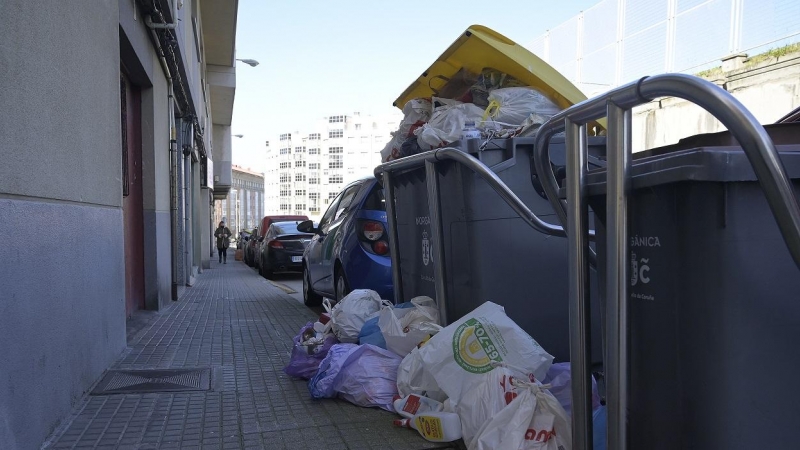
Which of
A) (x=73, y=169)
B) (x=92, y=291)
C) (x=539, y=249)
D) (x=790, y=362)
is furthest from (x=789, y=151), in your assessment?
(x=92, y=291)

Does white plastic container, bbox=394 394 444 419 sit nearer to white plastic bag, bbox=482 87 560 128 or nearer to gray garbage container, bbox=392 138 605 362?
gray garbage container, bbox=392 138 605 362

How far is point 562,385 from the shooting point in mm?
3490

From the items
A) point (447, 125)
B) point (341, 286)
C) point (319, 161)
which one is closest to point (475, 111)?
point (447, 125)

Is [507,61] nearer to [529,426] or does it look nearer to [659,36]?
[529,426]

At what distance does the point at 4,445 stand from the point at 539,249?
3.05m

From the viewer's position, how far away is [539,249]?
14.1ft

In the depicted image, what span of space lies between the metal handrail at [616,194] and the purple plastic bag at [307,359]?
2.50 m

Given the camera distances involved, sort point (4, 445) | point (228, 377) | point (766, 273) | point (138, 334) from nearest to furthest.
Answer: point (766, 273) < point (4, 445) < point (228, 377) < point (138, 334)

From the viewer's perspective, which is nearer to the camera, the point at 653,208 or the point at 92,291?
the point at 653,208

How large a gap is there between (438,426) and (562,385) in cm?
68

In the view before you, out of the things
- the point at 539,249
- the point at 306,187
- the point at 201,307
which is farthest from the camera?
the point at 306,187

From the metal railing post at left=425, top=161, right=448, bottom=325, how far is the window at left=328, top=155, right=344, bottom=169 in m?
125

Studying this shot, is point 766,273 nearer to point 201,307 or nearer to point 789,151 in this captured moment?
point 789,151

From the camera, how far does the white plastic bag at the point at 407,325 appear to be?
173 inches
